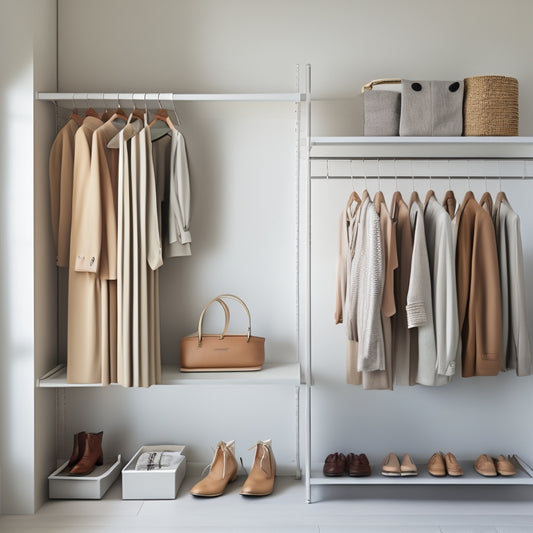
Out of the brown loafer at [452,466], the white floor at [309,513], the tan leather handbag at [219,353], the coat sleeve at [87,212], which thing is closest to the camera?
the white floor at [309,513]

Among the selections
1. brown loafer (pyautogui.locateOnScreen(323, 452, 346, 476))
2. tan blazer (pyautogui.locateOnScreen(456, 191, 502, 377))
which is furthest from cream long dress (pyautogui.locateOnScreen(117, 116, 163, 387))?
tan blazer (pyautogui.locateOnScreen(456, 191, 502, 377))

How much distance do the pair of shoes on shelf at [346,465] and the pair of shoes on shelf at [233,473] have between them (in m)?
0.27

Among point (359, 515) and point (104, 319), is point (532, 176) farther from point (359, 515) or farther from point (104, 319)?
point (104, 319)

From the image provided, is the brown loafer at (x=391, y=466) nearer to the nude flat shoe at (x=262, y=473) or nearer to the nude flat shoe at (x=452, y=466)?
the nude flat shoe at (x=452, y=466)

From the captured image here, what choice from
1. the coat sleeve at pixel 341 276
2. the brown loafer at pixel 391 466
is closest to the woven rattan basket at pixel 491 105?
the coat sleeve at pixel 341 276

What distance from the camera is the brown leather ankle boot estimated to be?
9.39 feet

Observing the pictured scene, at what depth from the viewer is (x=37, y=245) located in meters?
2.66

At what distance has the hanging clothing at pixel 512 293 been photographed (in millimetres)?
2607

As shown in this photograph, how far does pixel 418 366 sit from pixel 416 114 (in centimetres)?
110

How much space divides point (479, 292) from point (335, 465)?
40.8 inches

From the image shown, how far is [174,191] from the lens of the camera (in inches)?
110

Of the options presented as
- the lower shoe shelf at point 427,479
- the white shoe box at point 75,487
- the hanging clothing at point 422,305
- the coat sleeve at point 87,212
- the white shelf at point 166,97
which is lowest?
the white shoe box at point 75,487

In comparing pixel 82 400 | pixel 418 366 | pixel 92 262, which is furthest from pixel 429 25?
pixel 82 400

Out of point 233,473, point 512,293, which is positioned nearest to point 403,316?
point 512,293
